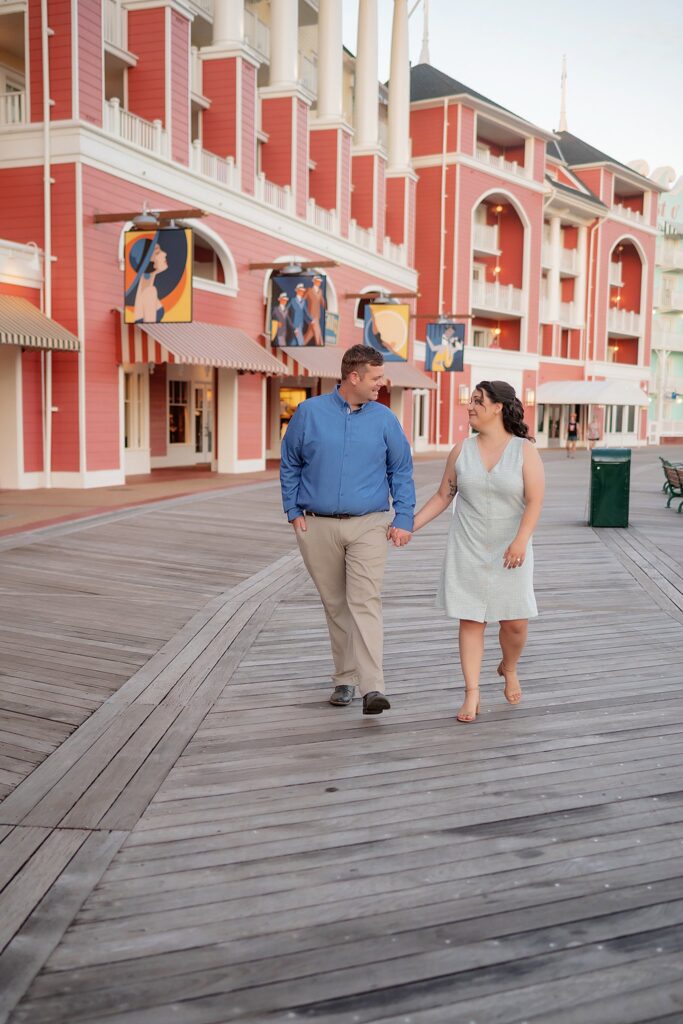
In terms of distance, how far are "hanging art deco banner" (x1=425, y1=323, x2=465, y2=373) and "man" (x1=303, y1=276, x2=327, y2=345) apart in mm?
9772

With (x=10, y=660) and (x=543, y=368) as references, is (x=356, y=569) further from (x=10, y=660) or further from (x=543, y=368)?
(x=543, y=368)

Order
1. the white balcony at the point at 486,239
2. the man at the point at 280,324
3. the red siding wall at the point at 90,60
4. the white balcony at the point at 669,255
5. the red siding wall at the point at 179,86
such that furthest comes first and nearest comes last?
the white balcony at the point at 669,255
the white balcony at the point at 486,239
the man at the point at 280,324
the red siding wall at the point at 179,86
the red siding wall at the point at 90,60

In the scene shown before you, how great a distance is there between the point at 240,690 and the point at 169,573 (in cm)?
391

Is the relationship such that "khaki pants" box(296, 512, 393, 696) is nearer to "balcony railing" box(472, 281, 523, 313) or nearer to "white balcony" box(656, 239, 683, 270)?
"balcony railing" box(472, 281, 523, 313)

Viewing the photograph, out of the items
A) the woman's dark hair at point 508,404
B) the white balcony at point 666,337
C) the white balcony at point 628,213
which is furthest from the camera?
the white balcony at point 666,337

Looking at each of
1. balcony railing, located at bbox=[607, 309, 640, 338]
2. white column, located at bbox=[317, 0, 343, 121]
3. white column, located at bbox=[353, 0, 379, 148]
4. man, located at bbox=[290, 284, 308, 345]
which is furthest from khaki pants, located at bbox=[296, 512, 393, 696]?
balcony railing, located at bbox=[607, 309, 640, 338]

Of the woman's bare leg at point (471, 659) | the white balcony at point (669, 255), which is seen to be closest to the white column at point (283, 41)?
the woman's bare leg at point (471, 659)

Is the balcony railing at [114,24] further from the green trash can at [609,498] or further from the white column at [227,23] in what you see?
the green trash can at [609,498]

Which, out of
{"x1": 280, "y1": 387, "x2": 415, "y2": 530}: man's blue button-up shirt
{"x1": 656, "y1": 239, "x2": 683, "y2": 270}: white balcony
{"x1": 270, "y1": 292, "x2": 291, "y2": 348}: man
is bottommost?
{"x1": 280, "y1": 387, "x2": 415, "y2": 530}: man's blue button-up shirt

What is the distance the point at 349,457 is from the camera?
4.59 meters

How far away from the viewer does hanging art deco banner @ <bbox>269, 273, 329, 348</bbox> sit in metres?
22.8

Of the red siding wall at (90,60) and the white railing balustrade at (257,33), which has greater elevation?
the white railing balustrade at (257,33)

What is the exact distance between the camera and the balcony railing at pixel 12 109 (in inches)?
673

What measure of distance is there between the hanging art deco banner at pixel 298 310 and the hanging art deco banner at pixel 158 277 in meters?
5.81
